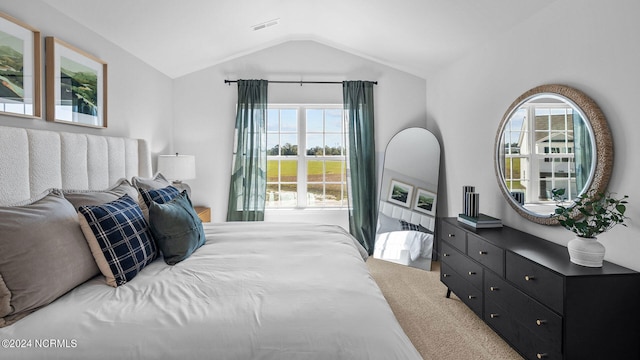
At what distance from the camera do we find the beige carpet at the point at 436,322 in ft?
7.16

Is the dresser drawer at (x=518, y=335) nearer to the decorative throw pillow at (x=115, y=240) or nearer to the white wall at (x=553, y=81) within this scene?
the white wall at (x=553, y=81)

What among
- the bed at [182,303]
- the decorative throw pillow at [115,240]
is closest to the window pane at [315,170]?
the bed at [182,303]

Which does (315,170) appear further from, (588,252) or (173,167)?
(588,252)

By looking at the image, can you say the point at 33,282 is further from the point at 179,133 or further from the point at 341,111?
the point at 341,111

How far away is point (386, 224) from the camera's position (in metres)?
4.22

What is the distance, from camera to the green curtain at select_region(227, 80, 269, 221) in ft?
14.0

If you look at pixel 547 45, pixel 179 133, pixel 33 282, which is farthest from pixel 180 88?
pixel 547 45

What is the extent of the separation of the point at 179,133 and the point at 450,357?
3868 mm

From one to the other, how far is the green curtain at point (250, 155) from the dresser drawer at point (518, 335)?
282 cm

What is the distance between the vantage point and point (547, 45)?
7.61 feet

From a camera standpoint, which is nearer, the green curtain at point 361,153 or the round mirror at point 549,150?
the round mirror at point 549,150

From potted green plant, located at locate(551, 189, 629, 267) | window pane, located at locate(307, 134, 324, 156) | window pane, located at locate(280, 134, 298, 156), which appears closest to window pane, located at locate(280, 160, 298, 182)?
window pane, located at locate(280, 134, 298, 156)

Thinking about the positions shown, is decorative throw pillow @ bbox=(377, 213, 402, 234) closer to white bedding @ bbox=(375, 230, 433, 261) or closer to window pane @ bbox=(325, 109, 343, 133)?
white bedding @ bbox=(375, 230, 433, 261)

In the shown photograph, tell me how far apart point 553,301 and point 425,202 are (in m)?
2.33
